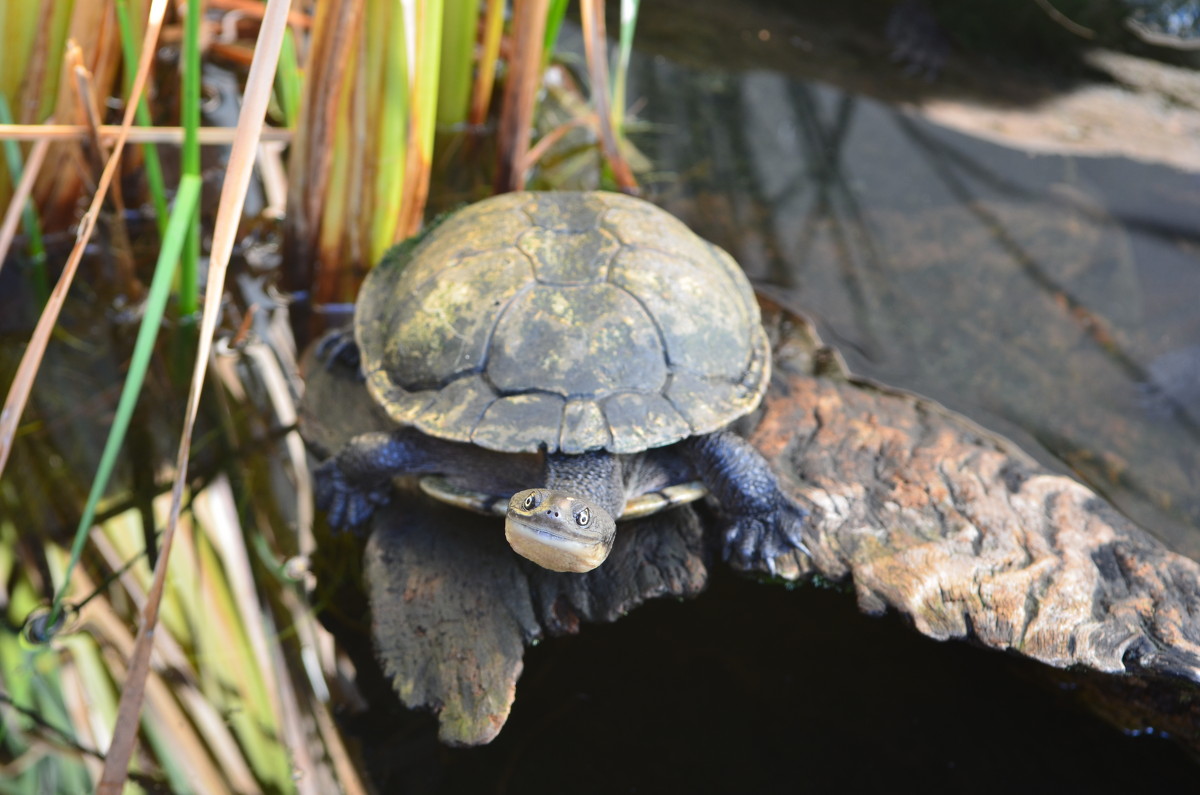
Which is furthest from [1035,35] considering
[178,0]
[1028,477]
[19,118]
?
[19,118]

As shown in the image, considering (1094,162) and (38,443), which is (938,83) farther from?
(38,443)

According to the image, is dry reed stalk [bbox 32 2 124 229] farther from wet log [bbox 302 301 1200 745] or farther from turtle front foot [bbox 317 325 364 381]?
wet log [bbox 302 301 1200 745]

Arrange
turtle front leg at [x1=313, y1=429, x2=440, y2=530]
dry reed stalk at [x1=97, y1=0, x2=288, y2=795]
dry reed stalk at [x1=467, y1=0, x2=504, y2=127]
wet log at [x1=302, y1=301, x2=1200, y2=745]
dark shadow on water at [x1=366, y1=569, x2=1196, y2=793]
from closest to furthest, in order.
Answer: dry reed stalk at [x1=97, y1=0, x2=288, y2=795] < wet log at [x1=302, y1=301, x2=1200, y2=745] < dark shadow on water at [x1=366, y1=569, x2=1196, y2=793] < turtle front leg at [x1=313, y1=429, x2=440, y2=530] < dry reed stalk at [x1=467, y1=0, x2=504, y2=127]

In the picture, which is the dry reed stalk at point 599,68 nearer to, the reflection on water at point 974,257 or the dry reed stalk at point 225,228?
the reflection on water at point 974,257

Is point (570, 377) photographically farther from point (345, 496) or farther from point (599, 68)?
point (599, 68)

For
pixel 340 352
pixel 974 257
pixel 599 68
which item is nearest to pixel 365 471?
pixel 340 352

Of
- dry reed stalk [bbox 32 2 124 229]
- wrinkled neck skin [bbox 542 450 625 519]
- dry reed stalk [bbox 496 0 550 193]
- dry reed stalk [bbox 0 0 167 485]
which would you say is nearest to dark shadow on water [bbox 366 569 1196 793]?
wrinkled neck skin [bbox 542 450 625 519]

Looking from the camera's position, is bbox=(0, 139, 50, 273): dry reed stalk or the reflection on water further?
the reflection on water
